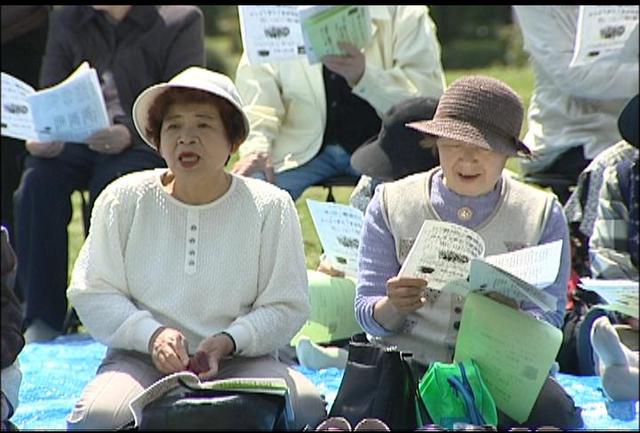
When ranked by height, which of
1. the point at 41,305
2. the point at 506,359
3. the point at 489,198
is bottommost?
the point at 41,305

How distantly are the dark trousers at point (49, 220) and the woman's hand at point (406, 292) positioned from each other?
2222 millimetres

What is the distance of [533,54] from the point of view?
6.34 metres

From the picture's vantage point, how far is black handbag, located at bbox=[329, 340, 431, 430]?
388 centimetres

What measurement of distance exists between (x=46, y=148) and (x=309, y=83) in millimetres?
1148

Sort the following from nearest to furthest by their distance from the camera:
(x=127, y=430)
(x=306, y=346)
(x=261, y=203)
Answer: (x=127, y=430), (x=261, y=203), (x=306, y=346)

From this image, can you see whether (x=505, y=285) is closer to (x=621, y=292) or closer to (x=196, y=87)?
(x=621, y=292)

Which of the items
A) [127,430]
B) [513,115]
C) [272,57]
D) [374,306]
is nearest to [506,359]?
[374,306]

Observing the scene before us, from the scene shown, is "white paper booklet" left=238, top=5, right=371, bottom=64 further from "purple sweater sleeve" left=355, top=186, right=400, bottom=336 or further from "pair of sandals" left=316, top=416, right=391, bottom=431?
"pair of sandals" left=316, top=416, right=391, bottom=431

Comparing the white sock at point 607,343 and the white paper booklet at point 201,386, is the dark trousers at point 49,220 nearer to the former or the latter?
the white paper booklet at point 201,386

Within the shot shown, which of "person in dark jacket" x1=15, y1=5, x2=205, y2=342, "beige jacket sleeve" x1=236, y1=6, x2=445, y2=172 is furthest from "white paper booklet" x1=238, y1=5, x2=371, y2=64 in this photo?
"person in dark jacket" x1=15, y1=5, x2=205, y2=342

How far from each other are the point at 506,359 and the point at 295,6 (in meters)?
2.44

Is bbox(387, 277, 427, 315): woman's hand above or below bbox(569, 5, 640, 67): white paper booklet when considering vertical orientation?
below

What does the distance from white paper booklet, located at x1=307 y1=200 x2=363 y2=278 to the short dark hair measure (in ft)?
2.77

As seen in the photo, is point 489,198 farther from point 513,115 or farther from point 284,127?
point 284,127
